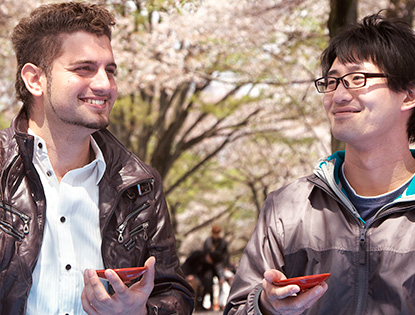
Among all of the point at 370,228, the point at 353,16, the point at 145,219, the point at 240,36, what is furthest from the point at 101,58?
the point at 240,36

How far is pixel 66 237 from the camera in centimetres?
262

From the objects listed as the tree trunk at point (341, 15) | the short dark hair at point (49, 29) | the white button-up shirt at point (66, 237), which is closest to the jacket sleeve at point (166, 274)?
the white button-up shirt at point (66, 237)

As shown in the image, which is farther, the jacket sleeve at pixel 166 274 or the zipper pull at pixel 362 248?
the jacket sleeve at pixel 166 274

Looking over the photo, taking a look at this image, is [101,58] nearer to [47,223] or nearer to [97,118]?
[97,118]

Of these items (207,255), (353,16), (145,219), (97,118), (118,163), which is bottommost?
(207,255)

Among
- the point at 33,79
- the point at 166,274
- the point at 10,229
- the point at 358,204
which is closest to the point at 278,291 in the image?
the point at 358,204

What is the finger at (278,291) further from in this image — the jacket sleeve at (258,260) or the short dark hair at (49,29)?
the short dark hair at (49,29)

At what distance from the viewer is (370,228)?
7.97ft

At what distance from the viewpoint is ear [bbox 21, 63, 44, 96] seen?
9.04ft

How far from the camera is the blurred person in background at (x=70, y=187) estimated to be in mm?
2521

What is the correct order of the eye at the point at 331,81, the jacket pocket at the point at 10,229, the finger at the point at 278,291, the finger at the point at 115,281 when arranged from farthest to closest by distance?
the eye at the point at 331,81 < the jacket pocket at the point at 10,229 < the finger at the point at 115,281 < the finger at the point at 278,291

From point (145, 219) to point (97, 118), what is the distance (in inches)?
20.4

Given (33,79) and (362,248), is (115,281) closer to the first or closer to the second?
(362,248)

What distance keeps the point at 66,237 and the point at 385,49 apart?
165cm
